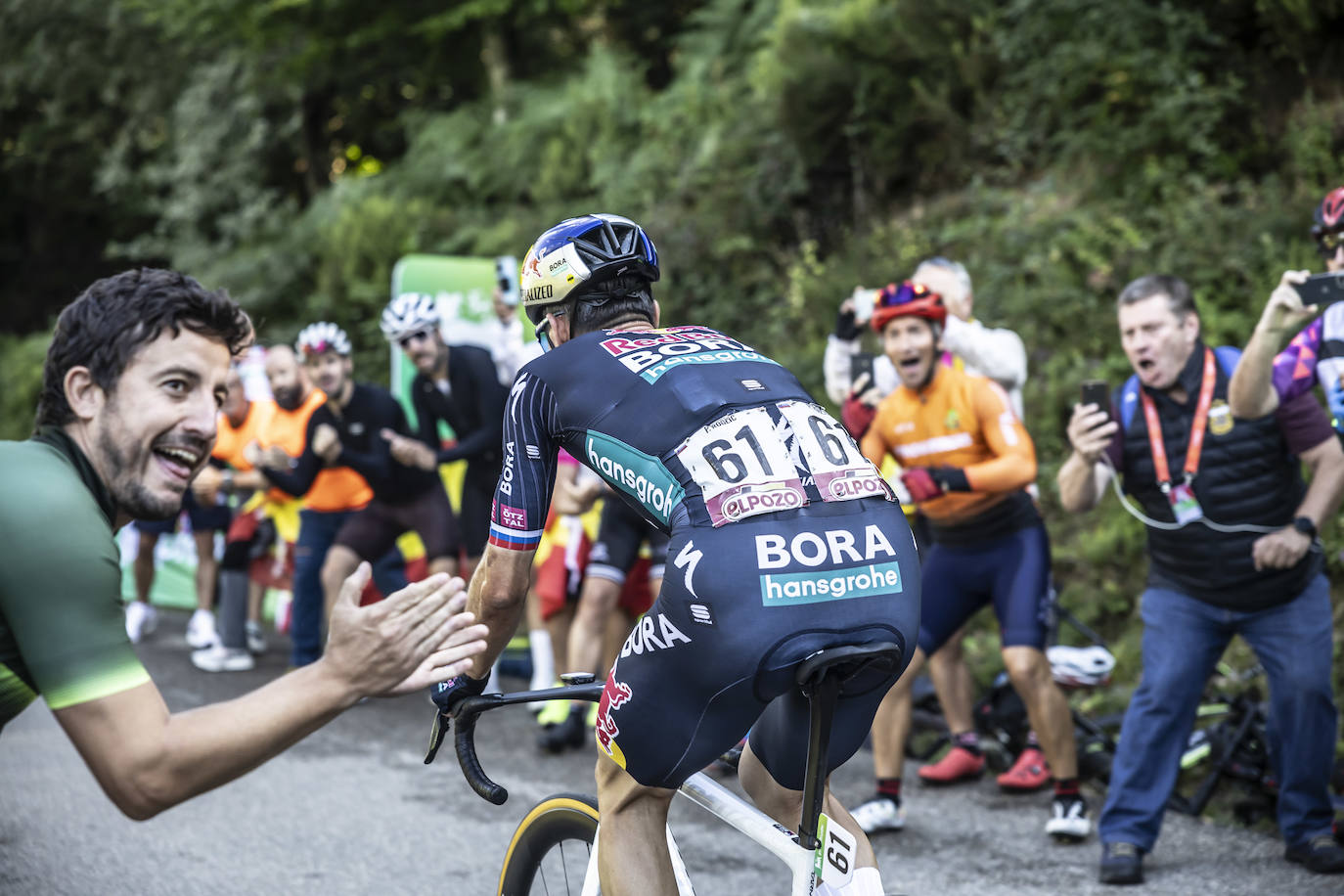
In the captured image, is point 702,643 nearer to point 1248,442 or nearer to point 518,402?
point 518,402

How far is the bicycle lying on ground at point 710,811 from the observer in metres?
2.69

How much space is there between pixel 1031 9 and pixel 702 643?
10620mm

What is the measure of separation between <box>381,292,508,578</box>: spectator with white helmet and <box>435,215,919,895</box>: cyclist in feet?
17.2

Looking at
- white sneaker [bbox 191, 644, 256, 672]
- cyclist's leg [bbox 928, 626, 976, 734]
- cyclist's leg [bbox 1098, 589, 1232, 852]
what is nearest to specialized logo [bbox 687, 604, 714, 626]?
cyclist's leg [bbox 1098, 589, 1232, 852]

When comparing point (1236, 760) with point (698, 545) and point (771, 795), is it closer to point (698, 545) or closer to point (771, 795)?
point (771, 795)

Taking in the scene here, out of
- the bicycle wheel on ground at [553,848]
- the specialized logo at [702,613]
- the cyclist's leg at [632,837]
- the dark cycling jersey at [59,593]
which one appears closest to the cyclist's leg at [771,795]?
the cyclist's leg at [632,837]

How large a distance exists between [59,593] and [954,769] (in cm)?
530

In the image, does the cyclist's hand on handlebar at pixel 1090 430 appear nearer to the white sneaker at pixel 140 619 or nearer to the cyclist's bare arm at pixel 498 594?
the cyclist's bare arm at pixel 498 594

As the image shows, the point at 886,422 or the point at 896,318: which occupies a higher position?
the point at 896,318

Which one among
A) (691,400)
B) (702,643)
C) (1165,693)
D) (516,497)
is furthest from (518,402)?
(1165,693)

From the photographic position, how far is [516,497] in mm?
3062

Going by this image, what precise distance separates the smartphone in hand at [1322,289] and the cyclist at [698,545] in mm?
2410

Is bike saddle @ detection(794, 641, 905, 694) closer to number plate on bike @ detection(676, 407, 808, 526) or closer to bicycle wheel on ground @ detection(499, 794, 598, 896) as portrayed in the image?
number plate on bike @ detection(676, 407, 808, 526)

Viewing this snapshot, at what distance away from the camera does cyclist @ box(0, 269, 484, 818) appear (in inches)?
84.4
